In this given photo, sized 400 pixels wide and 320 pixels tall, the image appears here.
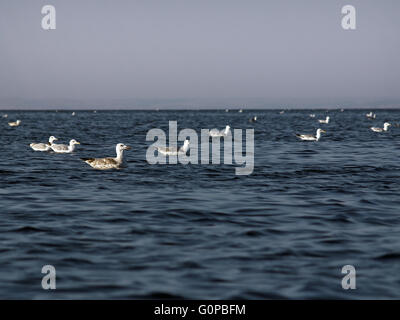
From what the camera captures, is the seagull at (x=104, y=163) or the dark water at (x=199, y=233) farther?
the seagull at (x=104, y=163)

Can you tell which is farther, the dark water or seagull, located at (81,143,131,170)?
seagull, located at (81,143,131,170)

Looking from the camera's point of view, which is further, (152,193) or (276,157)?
(276,157)

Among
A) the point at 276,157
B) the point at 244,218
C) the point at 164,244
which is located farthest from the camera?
the point at 276,157

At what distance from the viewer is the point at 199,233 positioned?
1245 centimetres

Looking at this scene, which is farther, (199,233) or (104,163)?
(104,163)

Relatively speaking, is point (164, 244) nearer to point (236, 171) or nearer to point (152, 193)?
point (152, 193)

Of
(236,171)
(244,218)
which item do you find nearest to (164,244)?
(244,218)

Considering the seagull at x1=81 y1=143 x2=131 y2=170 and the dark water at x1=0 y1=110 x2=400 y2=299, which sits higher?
the seagull at x1=81 y1=143 x2=131 y2=170

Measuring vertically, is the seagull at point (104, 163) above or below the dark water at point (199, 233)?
above

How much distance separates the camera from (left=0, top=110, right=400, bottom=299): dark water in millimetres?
8906

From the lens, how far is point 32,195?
17.9 meters

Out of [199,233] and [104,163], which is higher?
[104,163]

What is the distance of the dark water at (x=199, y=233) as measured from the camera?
8.91 metres
